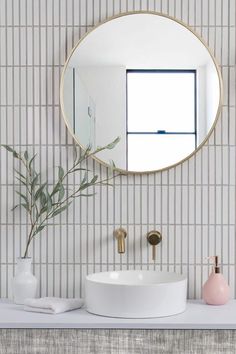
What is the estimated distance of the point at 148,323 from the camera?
6.97 feet

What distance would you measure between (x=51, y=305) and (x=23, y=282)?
0.65ft

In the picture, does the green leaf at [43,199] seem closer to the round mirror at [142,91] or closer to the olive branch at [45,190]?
the olive branch at [45,190]

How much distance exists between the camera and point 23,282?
2404 millimetres

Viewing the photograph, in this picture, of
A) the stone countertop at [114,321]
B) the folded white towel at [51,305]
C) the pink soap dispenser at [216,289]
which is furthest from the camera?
the pink soap dispenser at [216,289]

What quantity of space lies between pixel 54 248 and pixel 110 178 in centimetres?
36

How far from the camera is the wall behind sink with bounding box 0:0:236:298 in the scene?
254cm

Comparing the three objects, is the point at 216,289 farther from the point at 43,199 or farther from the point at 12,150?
the point at 12,150

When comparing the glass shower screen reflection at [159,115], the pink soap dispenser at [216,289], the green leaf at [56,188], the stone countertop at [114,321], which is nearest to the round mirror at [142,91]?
the glass shower screen reflection at [159,115]

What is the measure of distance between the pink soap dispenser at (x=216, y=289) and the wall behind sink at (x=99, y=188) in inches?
5.3

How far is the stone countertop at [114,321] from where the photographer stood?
2115 mm

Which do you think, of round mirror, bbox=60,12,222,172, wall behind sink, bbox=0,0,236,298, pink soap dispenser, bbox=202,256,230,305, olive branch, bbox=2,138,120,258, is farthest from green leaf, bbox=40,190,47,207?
pink soap dispenser, bbox=202,256,230,305

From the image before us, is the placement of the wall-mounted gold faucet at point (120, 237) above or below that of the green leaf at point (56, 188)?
below

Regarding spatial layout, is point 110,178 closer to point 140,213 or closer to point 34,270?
point 140,213

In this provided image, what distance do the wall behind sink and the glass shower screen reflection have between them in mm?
74
